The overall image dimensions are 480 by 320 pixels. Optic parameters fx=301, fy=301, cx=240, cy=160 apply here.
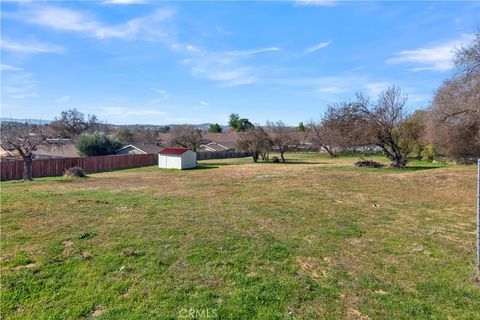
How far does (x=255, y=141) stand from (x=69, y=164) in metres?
20.1

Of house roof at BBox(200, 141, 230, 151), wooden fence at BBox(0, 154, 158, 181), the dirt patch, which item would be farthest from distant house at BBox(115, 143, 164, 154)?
the dirt patch

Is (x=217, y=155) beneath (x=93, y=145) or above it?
beneath

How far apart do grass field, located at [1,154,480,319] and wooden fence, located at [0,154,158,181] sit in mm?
15661

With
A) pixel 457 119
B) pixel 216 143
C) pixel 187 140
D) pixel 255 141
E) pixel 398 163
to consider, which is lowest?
pixel 398 163

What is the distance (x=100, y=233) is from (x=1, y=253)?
173 centimetres

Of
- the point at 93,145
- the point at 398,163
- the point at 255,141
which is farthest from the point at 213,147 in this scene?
the point at 398,163

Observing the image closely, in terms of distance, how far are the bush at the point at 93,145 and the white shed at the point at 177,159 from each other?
10.4 metres

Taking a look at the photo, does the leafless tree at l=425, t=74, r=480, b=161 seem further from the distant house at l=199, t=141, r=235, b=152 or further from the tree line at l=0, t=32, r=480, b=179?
the distant house at l=199, t=141, r=235, b=152

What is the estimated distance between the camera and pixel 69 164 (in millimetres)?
26922

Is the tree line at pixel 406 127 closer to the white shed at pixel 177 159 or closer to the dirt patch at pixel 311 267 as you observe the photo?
the white shed at pixel 177 159

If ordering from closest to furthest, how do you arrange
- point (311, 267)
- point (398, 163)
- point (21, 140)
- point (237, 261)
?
1. point (311, 267)
2. point (237, 261)
3. point (21, 140)
4. point (398, 163)

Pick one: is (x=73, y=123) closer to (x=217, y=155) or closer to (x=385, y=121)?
(x=217, y=155)

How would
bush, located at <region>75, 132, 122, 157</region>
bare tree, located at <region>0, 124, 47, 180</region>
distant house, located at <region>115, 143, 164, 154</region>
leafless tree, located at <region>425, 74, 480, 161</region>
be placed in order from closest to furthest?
1. bare tree, located at <region>0, 124, 47, 180</region>
2. leafless tree, located at <region>425, 74, 480, 161</region>
3. bush, located at <region>75, 132, 122, 157</region>
4. distant house, located at <region>115, 143, 164, 154</region>

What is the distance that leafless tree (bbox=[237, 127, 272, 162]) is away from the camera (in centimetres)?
3697
